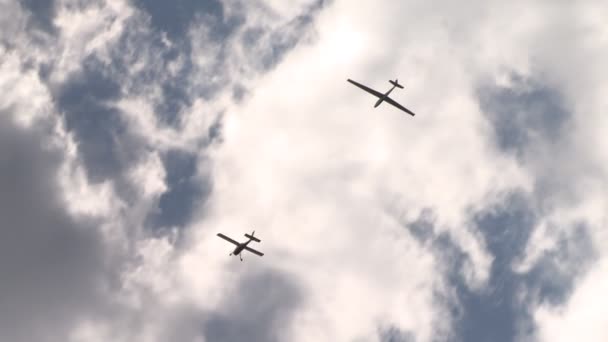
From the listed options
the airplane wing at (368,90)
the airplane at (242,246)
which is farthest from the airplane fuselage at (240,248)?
the airplane wing at (368,90)

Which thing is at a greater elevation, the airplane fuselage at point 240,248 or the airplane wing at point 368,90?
the airplane wing at point 368,90

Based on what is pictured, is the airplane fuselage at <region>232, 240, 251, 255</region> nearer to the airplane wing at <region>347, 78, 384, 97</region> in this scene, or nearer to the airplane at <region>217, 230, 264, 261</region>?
the airplane at <region>217, 230, 264, 261</region>

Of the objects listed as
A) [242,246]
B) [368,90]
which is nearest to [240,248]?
[242,246]

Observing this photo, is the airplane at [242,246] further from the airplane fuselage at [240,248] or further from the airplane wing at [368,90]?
the airplane wing at [368,90]

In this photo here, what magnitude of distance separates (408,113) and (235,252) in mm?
67135

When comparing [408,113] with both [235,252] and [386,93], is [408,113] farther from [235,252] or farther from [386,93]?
[235,252]

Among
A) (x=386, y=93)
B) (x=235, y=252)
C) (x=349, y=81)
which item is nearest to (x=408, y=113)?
(x=386, y=93)

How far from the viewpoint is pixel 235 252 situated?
175375 millimetres

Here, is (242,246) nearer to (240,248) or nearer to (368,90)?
(240,248)

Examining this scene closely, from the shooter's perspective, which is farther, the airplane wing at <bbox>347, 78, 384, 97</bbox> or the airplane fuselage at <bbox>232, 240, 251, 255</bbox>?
the airplane fuselage at <bbox>232, 240, 251, 255</bbox>

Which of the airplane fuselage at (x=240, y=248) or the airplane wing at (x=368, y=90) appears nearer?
the airplane wing at (x=368, y=90)

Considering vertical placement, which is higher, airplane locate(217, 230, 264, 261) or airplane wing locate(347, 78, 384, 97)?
airplane wing locate(347, 78, 384, 97)

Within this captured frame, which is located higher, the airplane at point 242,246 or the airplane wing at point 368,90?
the airplane wing at point 368,90

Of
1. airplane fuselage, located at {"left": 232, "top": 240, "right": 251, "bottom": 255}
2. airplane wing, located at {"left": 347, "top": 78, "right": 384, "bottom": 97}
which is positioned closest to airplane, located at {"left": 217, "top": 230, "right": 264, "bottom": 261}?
airplane fuselage, located at {"left": 232, "top": 240, "right": 251, "bottom": 255}
